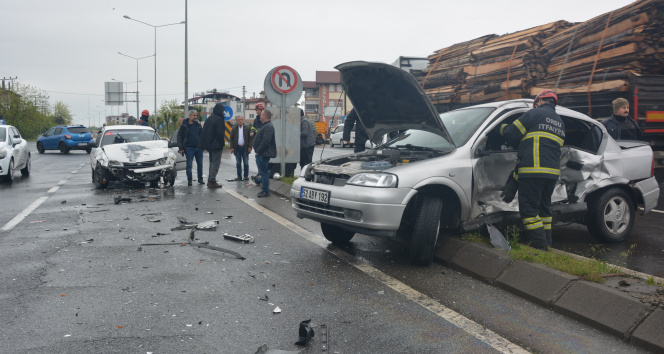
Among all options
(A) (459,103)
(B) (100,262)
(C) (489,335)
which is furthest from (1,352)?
(A) (459,103)

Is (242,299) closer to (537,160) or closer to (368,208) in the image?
(368,208)

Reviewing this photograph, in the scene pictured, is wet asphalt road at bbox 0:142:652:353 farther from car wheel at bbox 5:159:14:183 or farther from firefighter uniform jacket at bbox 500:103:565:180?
car wheel at bbox 5:159:14:183

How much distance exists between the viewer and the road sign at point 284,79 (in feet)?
39.3

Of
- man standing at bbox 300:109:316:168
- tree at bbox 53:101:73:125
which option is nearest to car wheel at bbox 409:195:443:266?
man standing at bbox 300:109:316:168

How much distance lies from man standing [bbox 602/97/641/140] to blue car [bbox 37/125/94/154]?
1139 inches

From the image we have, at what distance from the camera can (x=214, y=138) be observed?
12969 millimetres

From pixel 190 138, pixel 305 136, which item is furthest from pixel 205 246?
pixel 190 138

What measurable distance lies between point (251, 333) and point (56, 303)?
1.68 m

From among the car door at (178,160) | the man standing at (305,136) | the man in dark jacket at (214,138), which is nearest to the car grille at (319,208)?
the man standing at (305,136)

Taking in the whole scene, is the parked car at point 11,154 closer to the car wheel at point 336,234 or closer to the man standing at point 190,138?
the man standing at point 190,138

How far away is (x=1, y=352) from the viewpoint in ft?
10.9

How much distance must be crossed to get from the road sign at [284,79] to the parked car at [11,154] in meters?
7.25

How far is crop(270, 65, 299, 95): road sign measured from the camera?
12.0 meters

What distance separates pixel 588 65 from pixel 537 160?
20.3 feet
